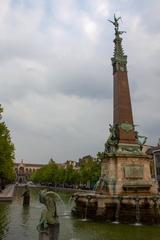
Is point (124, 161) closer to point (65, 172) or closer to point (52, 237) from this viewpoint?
point (52, 237)

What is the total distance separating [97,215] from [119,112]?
32.1 ft

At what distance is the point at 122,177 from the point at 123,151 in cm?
235

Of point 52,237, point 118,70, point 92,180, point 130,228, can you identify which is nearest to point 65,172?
point 92,180

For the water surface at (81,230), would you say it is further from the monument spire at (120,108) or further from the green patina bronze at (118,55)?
the green patina bronze at (118,55)

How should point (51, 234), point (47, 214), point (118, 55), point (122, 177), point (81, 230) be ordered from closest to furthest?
point (51, 234)
point (47, 214)
point (81, 230)
point (122, 177)
point (118, 55)

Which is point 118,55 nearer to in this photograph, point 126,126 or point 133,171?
point 126,126

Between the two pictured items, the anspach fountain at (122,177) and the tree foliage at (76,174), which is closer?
the anspach fountain at (122,177)

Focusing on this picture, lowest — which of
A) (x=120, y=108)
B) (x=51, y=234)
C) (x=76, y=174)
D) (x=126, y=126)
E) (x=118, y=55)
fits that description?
(x=51, y=234)

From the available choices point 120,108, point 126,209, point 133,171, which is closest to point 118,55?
point 120,108

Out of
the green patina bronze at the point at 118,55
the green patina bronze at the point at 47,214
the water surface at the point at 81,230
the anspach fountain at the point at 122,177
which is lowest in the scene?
the water surface at the point at 81,230

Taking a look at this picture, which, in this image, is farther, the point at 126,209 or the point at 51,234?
the point at 126,209

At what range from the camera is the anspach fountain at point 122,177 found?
25269 millimetres

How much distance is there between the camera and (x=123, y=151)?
2923cm

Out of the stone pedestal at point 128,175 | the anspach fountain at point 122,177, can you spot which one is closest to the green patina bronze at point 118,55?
the anspach fountain at point 122,177
